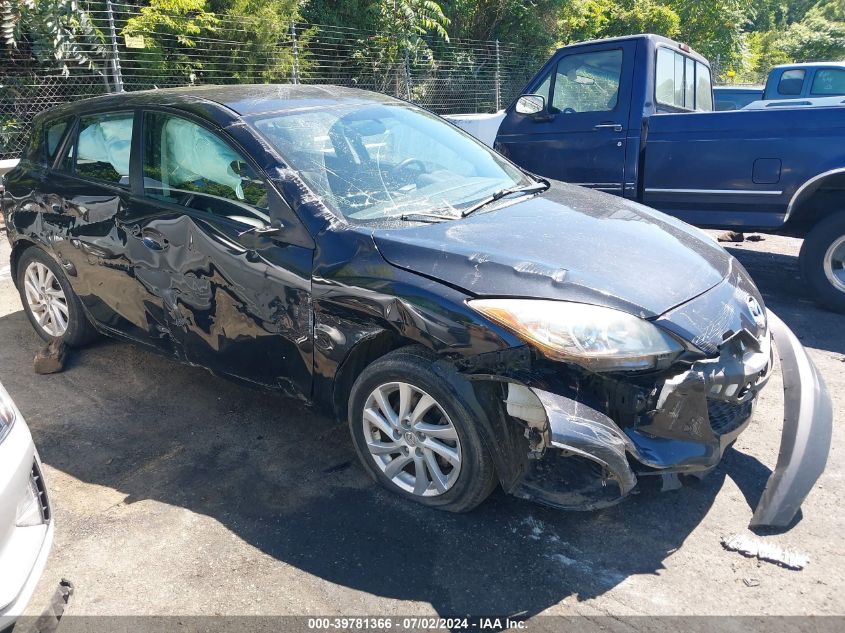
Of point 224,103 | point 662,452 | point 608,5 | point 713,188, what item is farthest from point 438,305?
point 608,5

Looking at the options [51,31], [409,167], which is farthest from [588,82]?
[51,31]

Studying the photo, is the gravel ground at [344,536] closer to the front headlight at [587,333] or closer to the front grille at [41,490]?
the front grille at [41,490]

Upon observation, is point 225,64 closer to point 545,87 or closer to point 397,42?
point 397,42

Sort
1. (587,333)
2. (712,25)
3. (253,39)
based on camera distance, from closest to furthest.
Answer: (587,333) < (253,39) < (712,25)

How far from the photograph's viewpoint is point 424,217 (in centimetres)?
319

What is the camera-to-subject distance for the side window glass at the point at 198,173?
333 centimetres

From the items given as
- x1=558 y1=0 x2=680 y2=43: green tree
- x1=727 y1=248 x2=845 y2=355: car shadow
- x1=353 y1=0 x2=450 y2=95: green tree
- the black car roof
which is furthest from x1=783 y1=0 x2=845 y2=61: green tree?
the black car roof

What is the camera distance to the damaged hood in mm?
2693

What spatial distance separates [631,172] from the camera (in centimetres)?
593

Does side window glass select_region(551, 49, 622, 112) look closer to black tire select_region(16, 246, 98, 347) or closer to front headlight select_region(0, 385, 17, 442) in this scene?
black tire select_region(16, 246, 98, 347)

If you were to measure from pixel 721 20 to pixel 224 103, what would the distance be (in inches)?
876

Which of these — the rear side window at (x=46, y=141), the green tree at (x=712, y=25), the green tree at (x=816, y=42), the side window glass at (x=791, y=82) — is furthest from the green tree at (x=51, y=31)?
the green tree at (x=816, y=42)

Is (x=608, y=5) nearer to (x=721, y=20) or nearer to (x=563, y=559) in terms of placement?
(x=721, y=20)

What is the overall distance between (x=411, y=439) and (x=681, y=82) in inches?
203
